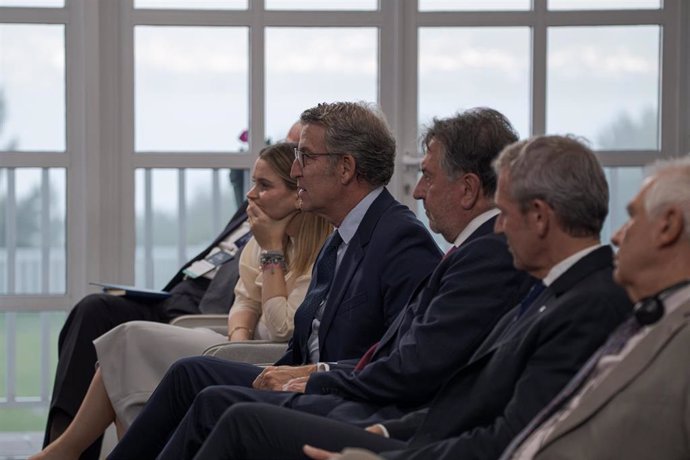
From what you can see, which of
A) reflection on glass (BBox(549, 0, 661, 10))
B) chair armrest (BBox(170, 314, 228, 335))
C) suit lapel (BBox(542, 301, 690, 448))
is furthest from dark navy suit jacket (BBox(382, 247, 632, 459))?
reflection on glass (BBox(549, 0, 661, 10))

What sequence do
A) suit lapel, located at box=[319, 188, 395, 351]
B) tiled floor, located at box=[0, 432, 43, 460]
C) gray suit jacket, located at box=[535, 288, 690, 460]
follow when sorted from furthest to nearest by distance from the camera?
tiled floor, located at box=[0, 432, 43, 460] < suit lapel, located at box=[319, 188, 395, 351] < gray suit jacket, located at box=[535, 288, 690, 460]

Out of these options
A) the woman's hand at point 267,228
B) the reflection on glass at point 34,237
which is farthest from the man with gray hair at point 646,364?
the reflection on glass at point 34,237

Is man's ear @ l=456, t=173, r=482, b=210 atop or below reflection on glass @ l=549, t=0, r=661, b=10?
below

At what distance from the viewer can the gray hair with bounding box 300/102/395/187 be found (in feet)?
10.7

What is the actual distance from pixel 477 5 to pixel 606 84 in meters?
0.67

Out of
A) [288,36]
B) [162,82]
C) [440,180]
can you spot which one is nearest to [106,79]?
[162,82]

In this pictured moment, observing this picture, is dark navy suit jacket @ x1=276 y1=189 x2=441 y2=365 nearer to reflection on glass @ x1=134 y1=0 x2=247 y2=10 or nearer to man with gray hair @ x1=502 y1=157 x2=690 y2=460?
man with gray hair @ x1=502 y1=157 x2=690 y2=460

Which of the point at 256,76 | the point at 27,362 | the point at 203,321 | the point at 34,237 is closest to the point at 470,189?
the point at 203,321

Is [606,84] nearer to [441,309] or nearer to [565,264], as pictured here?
[441,309]

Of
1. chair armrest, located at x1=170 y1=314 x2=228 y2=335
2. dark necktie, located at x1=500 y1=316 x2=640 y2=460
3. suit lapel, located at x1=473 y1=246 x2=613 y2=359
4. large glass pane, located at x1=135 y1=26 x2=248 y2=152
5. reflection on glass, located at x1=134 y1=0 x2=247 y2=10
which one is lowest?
chair armrest, located at x1=170 y1=314 x2=228 y2=335

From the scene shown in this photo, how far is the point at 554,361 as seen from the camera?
2.08 meters

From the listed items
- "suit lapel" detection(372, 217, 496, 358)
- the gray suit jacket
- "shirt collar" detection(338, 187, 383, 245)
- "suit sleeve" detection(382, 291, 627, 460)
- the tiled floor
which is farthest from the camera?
A: the tiled floor

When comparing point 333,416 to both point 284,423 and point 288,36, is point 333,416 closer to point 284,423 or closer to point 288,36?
point 284,423

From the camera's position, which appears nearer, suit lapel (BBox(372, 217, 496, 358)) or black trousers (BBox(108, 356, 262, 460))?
suit lapel (BBox(372, 217, 496, 358))
